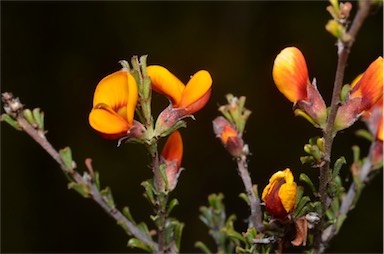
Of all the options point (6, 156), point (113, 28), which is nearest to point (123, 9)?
point (113, 28)

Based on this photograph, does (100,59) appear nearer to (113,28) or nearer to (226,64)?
(113,28)

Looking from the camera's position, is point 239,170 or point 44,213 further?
point 44,213

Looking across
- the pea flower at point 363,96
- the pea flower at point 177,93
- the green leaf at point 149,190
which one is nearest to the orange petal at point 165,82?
the pea flower at point 177,93

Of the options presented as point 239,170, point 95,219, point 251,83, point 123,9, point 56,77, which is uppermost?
point 123,9

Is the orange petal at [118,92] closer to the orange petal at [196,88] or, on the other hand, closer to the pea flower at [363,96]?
the orange petal at [196,88]

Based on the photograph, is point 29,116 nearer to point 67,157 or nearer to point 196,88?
point 67,157

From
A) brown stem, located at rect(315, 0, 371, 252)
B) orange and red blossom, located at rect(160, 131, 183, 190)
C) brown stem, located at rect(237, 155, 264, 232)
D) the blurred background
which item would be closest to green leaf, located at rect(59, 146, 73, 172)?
orange and red blossom, located at rect(160, 131, 183, 190)
